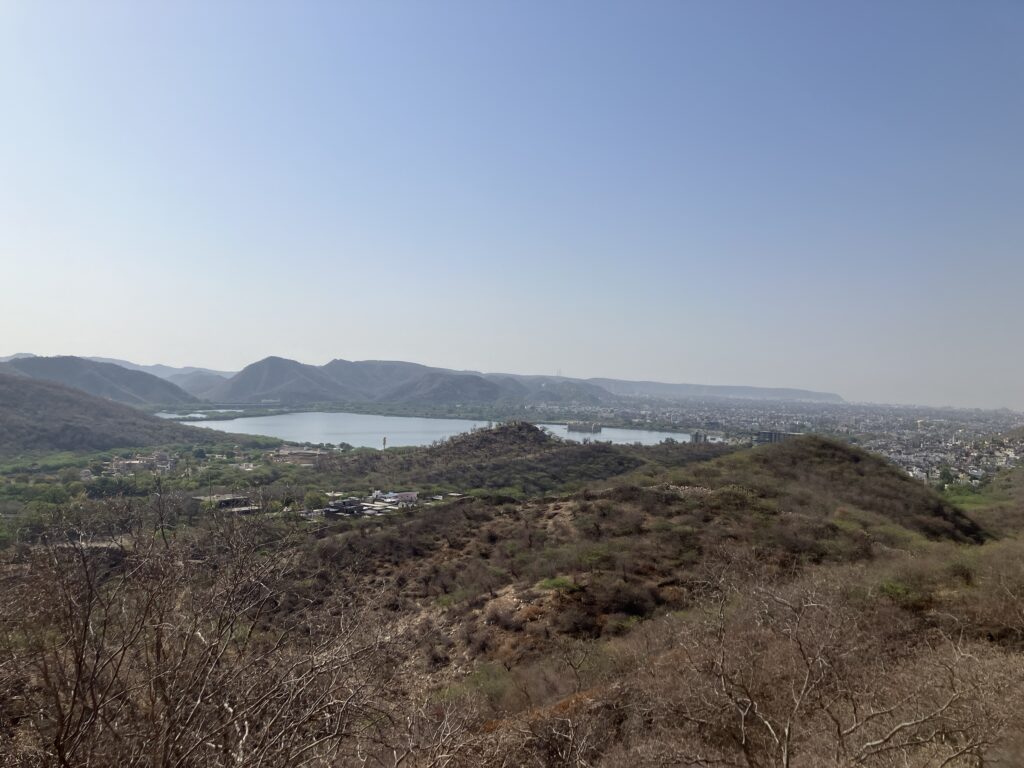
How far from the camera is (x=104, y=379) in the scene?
11319 cm

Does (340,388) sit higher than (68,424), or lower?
higher

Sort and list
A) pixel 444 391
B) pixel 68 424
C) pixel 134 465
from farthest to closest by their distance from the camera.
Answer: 1. pixel 444 391
2. pixel 68 424
3. pixel 134 465

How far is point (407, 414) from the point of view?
121938 mm

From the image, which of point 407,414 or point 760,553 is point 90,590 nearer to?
point 760,553

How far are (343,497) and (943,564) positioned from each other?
27183mm

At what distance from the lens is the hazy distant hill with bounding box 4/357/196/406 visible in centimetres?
10400

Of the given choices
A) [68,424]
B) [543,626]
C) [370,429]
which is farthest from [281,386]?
[543,626]

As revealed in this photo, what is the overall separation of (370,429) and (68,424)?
43897 millimetres

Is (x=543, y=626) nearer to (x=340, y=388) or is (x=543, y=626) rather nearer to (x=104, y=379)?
(x=104, y=379)

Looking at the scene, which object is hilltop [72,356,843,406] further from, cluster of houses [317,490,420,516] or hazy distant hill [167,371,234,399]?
cluster of houses [317,490,420,516]

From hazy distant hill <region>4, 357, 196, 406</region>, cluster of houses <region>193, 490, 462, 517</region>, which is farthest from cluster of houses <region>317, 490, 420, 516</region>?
hazy distant hill <region>4, 357, 196, 406</region>

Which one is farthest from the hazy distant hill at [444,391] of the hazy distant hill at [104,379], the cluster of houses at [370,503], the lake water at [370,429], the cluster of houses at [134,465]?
the cluster of houses at [370,503]

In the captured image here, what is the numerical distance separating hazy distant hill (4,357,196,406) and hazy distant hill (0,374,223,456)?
4360 cm

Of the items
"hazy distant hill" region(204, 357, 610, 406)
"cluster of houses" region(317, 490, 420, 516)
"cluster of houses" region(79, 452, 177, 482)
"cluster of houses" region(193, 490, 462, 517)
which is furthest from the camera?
"hazy distant hill" region(204, 357, 610, 406)
